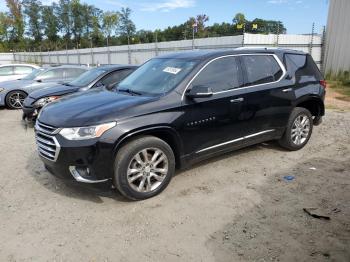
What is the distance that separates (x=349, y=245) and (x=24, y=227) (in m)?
3.36

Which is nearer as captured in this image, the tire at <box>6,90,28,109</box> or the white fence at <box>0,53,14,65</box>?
the tire at <box>6,90,28,109</box>

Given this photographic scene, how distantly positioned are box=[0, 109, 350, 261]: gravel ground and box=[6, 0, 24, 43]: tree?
268ft

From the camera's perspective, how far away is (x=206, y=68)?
466cm

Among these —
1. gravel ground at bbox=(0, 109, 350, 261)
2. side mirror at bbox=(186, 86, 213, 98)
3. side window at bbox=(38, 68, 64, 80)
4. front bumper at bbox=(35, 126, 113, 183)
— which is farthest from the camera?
side window at bbox=(38, 68, 64, 80)

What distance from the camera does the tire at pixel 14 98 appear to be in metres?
10.8

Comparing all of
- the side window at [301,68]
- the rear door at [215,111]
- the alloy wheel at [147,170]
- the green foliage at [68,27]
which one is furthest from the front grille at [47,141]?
the green foliage at [68,27]

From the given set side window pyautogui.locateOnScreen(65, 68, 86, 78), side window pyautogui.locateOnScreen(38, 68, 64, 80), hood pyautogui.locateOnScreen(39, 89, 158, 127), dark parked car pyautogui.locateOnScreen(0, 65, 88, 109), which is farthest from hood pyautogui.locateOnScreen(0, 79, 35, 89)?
hood pyautogui.locateOnScreen(39, 89, 158, 127)

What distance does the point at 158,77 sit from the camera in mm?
4848

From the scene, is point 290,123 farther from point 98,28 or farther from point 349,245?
point 98,28

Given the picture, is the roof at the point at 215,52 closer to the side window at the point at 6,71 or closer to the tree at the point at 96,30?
the side window at the point at 6,71

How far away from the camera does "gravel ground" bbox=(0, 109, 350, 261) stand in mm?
3238

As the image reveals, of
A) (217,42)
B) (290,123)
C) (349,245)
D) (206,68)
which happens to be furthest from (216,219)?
(217,42)

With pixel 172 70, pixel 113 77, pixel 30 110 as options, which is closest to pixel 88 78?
pixel 113 77

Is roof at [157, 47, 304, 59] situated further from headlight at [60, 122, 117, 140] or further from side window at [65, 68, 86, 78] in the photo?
side window at [65, 68, 86, 78]
